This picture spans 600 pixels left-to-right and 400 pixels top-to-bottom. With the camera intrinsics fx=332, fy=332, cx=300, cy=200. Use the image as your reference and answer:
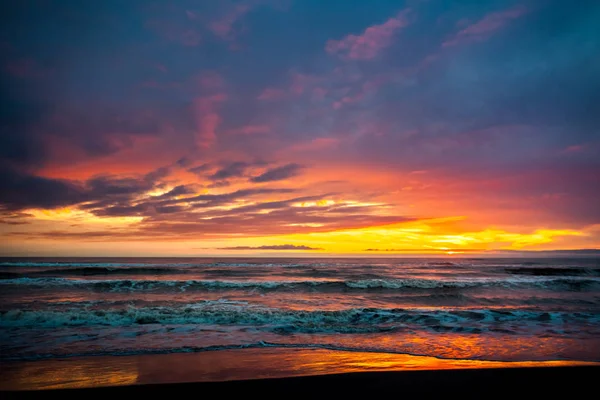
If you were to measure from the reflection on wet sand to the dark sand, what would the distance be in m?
0.02

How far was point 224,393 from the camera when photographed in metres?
5.68

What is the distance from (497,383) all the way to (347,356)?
313cm

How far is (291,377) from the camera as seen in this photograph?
251 inches

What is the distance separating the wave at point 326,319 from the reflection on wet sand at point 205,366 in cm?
298

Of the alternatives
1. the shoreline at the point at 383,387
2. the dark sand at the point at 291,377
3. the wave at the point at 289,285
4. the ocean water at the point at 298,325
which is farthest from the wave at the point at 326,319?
the wave at the point at 289,285

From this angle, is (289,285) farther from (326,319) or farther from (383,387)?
(383,387)

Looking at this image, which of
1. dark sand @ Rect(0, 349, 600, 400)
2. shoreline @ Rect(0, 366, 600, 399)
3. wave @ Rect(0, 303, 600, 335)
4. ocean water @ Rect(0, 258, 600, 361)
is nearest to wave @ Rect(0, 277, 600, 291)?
ocean water @ Rect(0, 258, 600, 361)

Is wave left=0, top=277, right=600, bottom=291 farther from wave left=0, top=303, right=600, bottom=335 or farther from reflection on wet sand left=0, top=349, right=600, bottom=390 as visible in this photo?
reflection on wet sand left=0, top=349, right=600, bottom=390

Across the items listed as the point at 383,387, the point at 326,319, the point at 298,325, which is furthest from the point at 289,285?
the point at 383,387

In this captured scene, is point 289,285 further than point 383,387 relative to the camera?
Yes

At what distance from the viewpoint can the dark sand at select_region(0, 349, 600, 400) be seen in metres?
5.76

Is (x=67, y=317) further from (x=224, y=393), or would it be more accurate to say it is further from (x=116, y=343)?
(x=224, y=393)

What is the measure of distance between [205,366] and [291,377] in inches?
80.9

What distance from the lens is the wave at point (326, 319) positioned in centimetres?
1151
